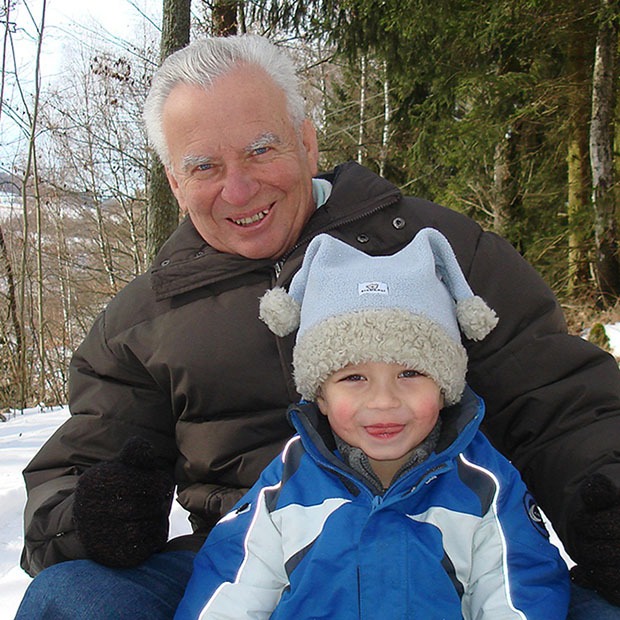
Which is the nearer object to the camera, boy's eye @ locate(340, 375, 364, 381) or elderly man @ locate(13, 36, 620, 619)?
boy's eye @ locate(340, 375, 364, 381)

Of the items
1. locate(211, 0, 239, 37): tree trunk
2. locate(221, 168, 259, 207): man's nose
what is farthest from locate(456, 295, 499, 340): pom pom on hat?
locate(211, 0, 239, 37): tree trunk

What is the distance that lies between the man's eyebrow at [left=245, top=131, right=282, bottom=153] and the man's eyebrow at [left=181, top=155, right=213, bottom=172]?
110 millimetres

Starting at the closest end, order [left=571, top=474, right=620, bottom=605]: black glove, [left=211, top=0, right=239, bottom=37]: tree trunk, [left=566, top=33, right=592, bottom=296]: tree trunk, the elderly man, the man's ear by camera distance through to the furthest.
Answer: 1. [left=571, top=474, right=620, bottom=605]: black glove
2. the elderly man
3. the man's ear
4. [left=566, top=33, right=592, bottom=296]: tree trunk
5. [left=211, top=0, right=239, bottom=37]: tree trunk

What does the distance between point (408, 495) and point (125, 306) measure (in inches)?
38.4

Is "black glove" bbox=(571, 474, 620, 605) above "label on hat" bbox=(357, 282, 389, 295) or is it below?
below

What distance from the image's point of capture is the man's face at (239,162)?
5.76ft

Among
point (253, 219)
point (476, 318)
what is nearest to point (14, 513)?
point (253, 219)

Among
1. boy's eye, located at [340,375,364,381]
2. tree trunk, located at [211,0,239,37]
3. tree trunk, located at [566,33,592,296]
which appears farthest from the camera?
tree trunk, located at [211,0,239,37]

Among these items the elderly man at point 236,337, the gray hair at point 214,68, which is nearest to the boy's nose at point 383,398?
the elderly man at point 236,337

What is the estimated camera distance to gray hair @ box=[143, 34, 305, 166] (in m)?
1.78

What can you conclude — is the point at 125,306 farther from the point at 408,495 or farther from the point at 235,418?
the point at 408,495

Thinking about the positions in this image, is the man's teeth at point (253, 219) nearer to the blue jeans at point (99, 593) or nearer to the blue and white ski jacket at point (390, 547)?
the blue and white ski jacket at point (390, 547)

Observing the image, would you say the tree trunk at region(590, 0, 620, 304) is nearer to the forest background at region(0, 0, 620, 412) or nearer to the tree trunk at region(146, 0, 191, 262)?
the forest background at region(0, 0, 620, 412)

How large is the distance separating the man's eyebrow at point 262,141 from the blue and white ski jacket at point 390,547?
78 centimetres
